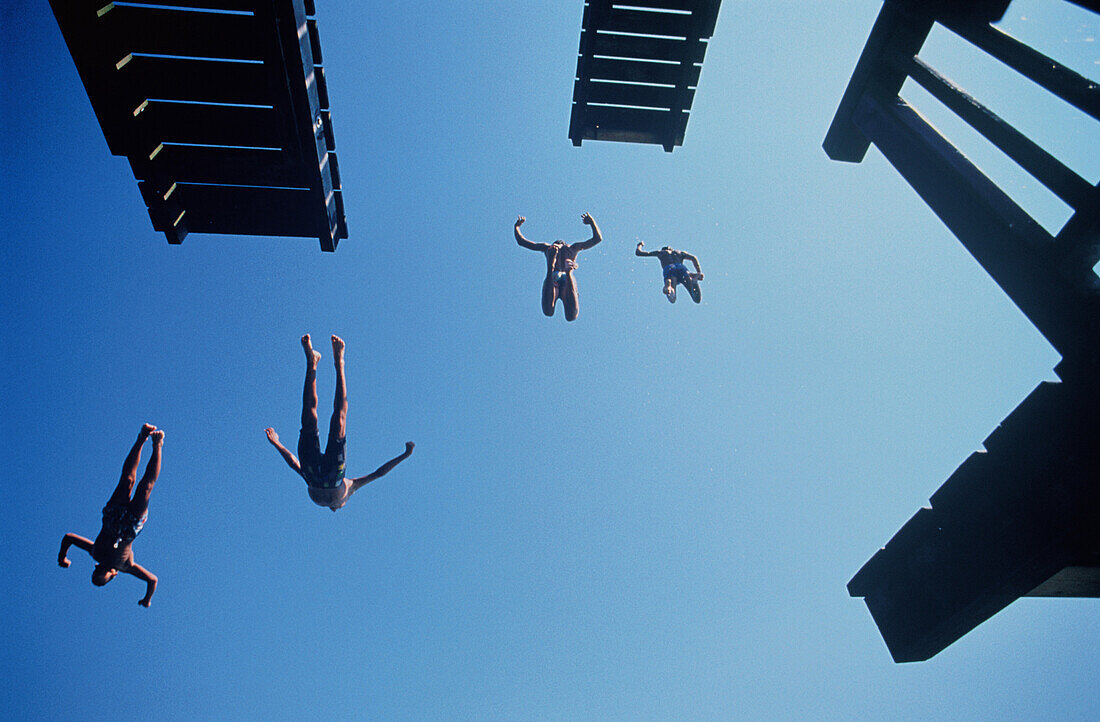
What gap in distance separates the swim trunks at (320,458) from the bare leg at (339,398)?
17cm

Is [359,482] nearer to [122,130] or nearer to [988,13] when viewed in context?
[122,130]

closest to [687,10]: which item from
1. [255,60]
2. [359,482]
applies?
[255,60]

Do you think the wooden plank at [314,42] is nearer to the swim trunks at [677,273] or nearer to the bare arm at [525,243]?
the bare arm at [525,243]

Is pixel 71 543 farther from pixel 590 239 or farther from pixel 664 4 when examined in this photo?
pixel 664 4

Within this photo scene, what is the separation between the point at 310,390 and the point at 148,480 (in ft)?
7.69

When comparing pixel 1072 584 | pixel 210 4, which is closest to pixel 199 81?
pixel 210 4

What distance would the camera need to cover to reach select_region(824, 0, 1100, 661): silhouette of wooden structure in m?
1.27

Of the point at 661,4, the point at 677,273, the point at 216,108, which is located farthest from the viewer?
the point at 677,273

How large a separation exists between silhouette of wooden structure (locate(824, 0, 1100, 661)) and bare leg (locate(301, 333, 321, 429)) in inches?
245

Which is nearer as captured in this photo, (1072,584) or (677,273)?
(1072,584)

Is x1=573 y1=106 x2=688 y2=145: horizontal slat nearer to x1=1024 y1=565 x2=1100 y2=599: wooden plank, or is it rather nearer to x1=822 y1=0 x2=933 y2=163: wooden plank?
x1=822 y1=0 x2=933 y2=163: wooden plank

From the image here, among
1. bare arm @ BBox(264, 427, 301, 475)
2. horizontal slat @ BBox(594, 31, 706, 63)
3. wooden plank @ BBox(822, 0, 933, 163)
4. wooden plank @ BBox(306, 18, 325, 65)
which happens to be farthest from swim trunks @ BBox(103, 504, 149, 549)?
wooden plank @ BBox(822, 0, 933, 163)

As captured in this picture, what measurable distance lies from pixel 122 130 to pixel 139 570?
19.2ft

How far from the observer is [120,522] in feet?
22.9
